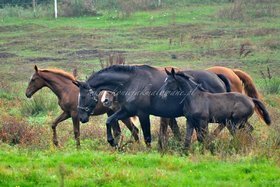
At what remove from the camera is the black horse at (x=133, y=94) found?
1424cm

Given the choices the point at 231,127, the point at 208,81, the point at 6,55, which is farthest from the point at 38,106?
the point at 6,55

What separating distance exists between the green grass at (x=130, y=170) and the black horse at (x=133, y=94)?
2.03 m

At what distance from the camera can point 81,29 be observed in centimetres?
3553

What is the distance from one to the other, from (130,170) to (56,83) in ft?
17.5

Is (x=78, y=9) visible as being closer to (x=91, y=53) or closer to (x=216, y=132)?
(x=91, y=53)

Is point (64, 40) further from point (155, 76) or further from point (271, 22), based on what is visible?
point (155, 76)

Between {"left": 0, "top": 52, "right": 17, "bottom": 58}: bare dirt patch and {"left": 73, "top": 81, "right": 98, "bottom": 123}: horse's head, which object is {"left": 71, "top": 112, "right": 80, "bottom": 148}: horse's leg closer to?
{"left": 73, "top": 81, "right": 98, "bottom": 123}: horse's head

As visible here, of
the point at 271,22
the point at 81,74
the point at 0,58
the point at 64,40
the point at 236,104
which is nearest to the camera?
the point at 236,104

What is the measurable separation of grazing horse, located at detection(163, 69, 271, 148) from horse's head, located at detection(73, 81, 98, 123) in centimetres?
153

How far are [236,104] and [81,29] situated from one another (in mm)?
22530

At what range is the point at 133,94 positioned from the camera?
47.1ft

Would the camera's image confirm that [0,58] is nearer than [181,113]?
No

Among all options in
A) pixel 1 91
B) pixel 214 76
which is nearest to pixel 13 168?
pixel 214 76

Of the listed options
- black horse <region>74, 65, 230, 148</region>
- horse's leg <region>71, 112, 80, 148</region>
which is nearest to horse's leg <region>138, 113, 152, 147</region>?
black horse <region>74, 65, 230, 148</region>
